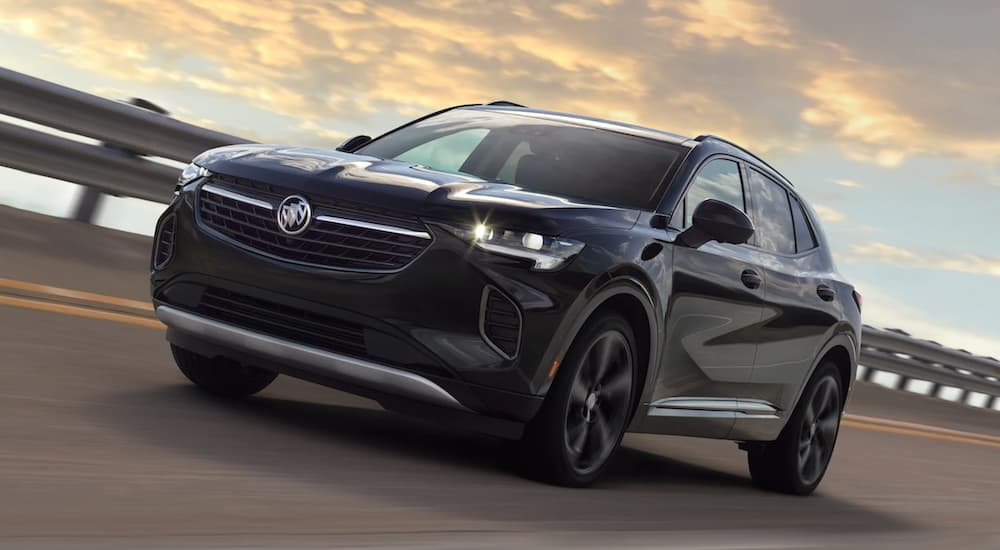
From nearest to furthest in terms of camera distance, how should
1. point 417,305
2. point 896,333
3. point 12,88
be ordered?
point 417,305, point 12,88, point 896,333

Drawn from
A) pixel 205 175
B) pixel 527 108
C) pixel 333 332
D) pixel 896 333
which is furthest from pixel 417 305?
pixel 896 333

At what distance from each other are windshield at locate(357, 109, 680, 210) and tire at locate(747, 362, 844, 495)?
199 cm

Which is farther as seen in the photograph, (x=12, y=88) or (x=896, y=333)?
(x=896, y=333)

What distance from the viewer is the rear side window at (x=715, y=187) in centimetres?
704

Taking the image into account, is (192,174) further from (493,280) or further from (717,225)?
(717,225)

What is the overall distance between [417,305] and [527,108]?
244 centimetres

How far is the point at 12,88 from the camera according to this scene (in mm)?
10703

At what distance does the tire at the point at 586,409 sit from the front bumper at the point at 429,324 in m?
0.15

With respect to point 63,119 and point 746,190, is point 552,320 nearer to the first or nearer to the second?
point 746,190

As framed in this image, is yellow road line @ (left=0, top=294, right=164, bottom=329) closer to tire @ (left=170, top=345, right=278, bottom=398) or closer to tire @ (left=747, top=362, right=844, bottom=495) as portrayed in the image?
tire @ (left=170, top=345, right=278, bottom=398)

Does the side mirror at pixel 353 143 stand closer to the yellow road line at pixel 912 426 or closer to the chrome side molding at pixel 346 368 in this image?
the chrome side molding at pixel 346 368

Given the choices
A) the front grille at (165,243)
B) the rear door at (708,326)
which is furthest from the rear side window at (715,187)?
the front grille at (165,243)

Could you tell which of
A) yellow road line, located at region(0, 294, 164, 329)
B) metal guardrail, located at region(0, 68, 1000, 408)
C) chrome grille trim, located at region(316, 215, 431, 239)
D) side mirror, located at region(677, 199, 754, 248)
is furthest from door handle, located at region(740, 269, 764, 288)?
metal guardrail, located at region(0, 68, 1000, 408)

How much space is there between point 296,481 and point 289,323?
0.83 metres
